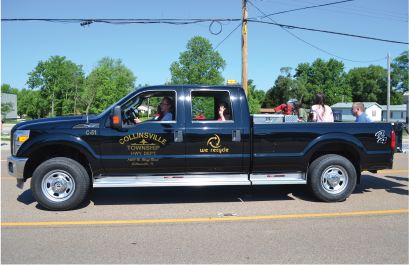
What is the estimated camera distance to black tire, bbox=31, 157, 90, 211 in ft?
16.6

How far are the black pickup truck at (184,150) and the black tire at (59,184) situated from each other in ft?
0.05

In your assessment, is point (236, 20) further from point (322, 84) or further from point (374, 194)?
point (322, 84)

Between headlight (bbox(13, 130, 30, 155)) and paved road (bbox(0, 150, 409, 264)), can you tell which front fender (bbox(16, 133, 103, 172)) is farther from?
paved road (bbox(0, 150, 409, 264))

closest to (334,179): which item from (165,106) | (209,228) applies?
(209,228)

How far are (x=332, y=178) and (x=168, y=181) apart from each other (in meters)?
2.93

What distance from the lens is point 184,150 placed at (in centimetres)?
532

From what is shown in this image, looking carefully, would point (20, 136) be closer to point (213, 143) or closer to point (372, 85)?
point (213, 143)

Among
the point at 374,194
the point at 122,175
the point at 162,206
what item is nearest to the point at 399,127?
the point at 374,194

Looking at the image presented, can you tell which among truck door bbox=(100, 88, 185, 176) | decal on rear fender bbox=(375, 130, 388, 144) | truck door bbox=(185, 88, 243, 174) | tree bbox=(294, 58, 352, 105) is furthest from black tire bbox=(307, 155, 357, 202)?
tree bbox=(294, 58, 352, 105)

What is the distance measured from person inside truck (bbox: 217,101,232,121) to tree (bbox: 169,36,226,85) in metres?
50.5

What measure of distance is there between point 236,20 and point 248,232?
12523 millimetres

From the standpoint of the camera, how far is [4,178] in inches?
298

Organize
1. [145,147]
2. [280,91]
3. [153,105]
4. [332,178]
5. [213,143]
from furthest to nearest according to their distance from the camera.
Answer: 1. [280,91]
2. [153,105]
3. [332,178]
4. [213,143]
5. [145,147]

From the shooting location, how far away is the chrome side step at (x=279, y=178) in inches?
217
